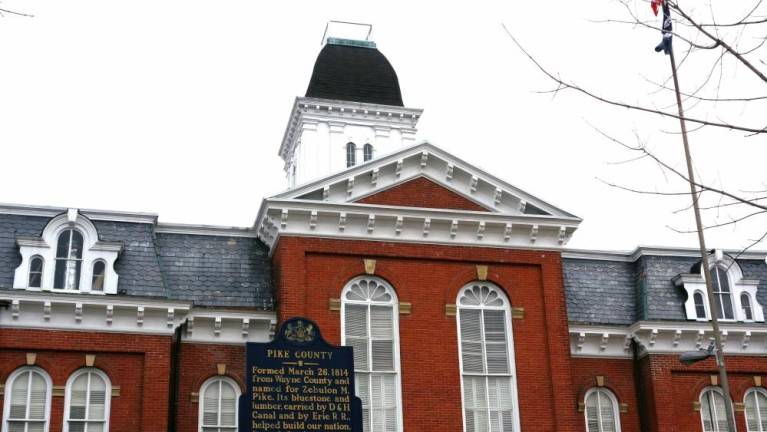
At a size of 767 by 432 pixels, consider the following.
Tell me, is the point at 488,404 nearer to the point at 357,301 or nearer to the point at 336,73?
the point at 357,301

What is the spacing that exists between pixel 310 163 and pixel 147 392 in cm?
1671

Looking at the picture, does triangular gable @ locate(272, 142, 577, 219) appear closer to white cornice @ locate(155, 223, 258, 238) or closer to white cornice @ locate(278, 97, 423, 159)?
white cornice @ locate(155, 223, 258, 238)

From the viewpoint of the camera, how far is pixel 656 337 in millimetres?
28109

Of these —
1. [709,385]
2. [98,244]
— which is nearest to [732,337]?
[709,385]

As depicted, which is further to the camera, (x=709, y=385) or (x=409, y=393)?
(x=709, y=385)

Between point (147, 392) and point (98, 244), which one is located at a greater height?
point (98, 244)

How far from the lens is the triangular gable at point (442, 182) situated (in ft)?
88.0

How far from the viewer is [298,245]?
85.6 feet

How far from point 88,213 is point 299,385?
9.34 meters

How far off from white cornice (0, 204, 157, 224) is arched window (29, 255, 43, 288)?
1546 millimetres

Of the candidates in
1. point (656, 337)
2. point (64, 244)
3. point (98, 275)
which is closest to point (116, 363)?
point (98, 275)

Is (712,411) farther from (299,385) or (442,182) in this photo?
(299,385)

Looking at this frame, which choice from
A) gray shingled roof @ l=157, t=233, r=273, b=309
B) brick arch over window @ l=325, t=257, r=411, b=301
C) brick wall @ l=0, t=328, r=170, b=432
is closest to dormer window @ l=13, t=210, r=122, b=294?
brick wall @ l=0, t=328, r=170, b=432

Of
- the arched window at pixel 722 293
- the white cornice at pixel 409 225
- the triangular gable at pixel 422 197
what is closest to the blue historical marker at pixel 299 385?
the white cornice at pixel 409 225
